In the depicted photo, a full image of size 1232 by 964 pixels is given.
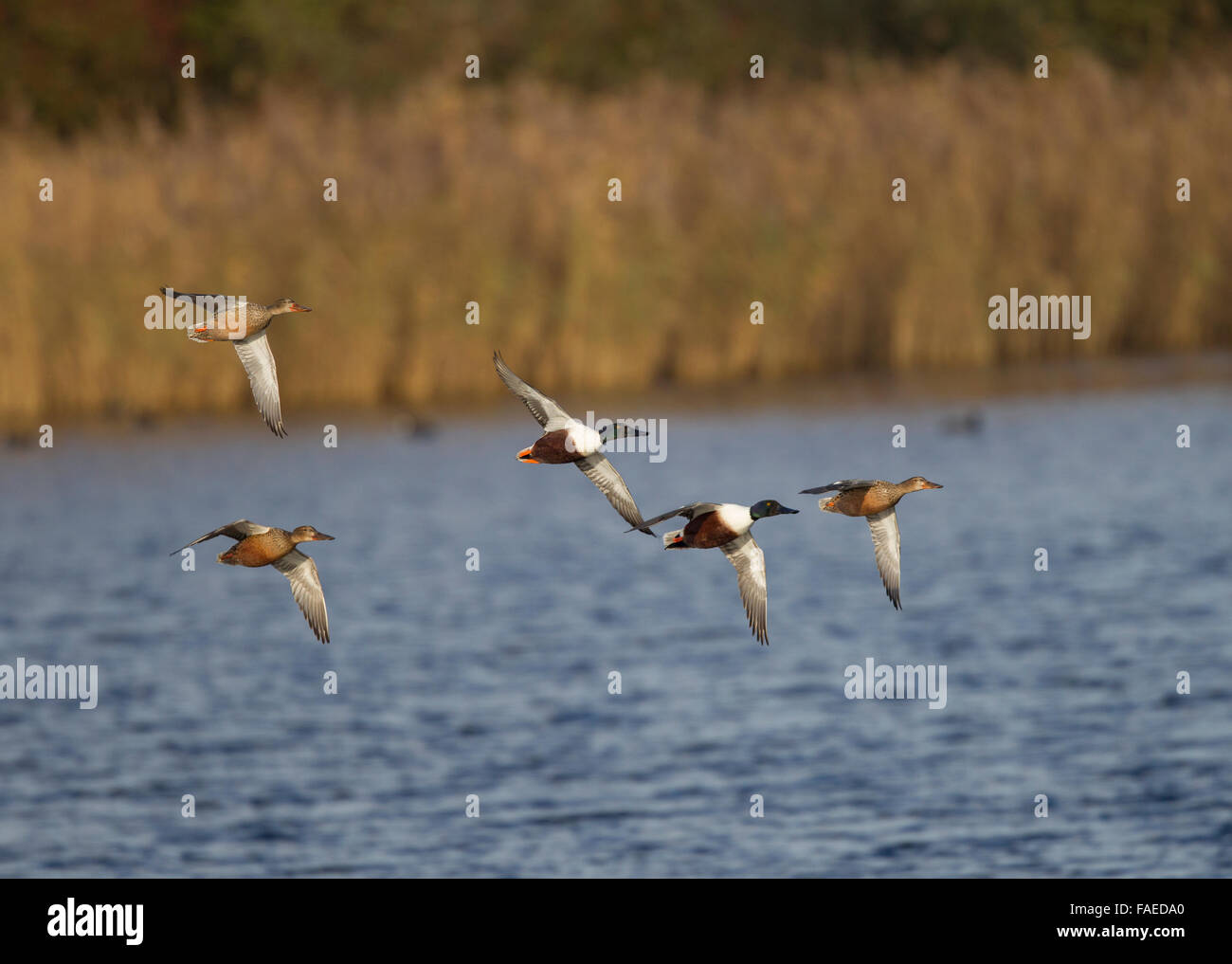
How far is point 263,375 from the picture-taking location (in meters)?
3.62

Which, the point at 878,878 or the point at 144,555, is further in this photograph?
the point at 144,555

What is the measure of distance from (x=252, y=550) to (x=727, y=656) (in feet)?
53.0

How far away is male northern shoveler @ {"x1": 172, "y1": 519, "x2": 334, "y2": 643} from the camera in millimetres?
3617

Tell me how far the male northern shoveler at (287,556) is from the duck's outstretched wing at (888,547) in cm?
93

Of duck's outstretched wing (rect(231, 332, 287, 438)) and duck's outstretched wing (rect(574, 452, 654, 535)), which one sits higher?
duck's outstretched wing (rect(231, 332, 287, 438))

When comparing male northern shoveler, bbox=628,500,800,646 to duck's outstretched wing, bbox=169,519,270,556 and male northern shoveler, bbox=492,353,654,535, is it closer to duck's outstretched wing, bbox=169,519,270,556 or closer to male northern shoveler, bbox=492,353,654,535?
male northern shoveler, bbox=492,353,654,535

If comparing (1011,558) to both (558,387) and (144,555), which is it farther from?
(144,555)

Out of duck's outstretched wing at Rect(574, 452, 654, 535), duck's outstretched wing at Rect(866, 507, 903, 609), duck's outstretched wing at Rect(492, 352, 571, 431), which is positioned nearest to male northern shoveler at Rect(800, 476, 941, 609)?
duck's outstretched wing at Rect(866, 507, 903, 609)

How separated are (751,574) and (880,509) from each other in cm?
25

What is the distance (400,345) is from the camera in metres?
19.2

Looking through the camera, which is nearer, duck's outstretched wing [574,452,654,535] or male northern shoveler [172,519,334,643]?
duck's outstretched wing [574,452,654,535]

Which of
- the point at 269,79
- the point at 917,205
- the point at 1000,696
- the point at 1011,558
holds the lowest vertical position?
the point at 1000,696

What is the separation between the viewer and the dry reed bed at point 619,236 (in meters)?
18.6
